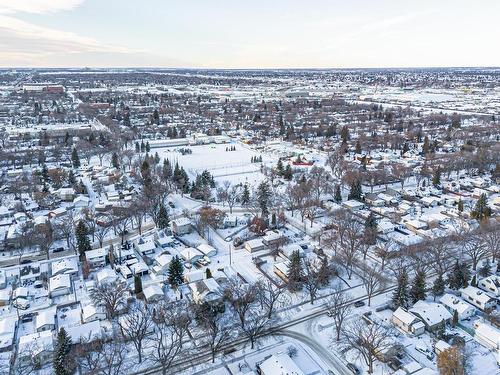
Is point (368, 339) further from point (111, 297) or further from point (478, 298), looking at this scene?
point (111, 297)

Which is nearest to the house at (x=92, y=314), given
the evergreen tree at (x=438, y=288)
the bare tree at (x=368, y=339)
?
the bare tree at (x=368, y=339)

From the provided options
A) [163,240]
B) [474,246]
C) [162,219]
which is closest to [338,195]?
[474,246]

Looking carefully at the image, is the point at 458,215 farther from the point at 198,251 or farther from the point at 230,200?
the point at 198,251

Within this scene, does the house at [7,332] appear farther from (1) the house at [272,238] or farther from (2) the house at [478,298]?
(2) the house at [478,298]

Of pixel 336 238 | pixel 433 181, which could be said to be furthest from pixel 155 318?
pixel 433 181

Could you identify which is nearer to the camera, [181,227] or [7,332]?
[7,332]

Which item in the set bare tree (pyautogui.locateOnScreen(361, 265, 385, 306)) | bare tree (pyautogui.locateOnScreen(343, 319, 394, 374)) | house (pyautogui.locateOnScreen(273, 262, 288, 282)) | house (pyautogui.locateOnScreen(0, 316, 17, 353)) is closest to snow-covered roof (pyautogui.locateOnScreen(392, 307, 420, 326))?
bare tree (pyautogui.locateOnScreen(343, 319, 394, 374))
